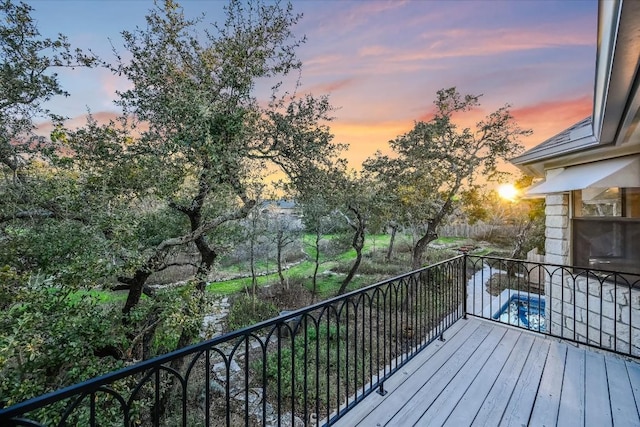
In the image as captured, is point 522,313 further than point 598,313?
Yes

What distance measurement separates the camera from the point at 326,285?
35.0 ft

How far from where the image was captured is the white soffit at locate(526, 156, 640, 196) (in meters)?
3.20

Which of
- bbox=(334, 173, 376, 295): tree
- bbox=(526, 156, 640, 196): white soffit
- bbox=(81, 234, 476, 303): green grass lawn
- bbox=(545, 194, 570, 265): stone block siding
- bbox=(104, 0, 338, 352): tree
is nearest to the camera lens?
bbox=(526, 156, 640, 196): white soffit

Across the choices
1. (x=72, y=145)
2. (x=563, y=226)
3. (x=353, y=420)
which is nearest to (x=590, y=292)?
(x=563, y=226)

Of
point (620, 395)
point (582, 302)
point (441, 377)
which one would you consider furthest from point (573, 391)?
point (582, 302)

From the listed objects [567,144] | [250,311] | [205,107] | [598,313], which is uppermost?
[205,107]

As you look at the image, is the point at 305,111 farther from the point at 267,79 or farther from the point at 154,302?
the point at 154,302

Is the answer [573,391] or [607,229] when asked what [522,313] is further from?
[573,391]

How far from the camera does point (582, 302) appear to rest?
4074mm

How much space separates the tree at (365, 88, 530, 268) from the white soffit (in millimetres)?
4208

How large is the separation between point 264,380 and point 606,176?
4.10 meters

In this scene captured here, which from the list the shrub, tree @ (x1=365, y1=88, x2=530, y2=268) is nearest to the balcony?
the shrub

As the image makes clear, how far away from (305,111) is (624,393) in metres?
5.12

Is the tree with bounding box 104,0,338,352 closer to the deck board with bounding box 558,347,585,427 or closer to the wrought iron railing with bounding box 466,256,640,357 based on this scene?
the wrought iron railing with bounding box 466,256,640,357
